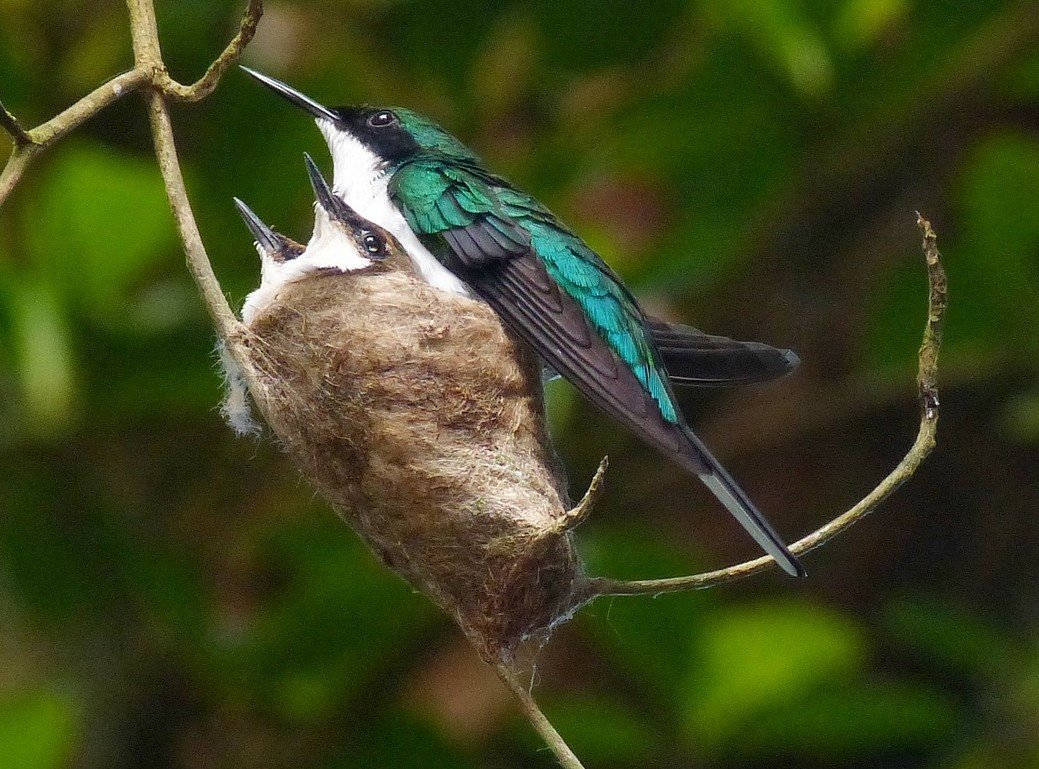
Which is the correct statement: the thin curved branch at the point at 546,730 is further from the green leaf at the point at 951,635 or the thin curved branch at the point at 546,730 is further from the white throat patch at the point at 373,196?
the green leaf at the point at 951,635

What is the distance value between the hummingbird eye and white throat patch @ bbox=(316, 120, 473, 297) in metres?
0.05

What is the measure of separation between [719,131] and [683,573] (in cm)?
127

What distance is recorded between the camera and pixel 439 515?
2512 millimetres

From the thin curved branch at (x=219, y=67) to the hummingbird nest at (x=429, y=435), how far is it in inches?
16.6

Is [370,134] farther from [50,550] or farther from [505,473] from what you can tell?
[50,550]

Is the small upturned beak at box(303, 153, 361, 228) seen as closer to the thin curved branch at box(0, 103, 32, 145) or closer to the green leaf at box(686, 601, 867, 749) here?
the thin curved branch at box(0, 103, 32, 145)

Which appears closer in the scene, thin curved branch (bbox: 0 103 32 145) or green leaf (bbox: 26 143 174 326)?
thin curved branch (bbox: 0 103 32 145)

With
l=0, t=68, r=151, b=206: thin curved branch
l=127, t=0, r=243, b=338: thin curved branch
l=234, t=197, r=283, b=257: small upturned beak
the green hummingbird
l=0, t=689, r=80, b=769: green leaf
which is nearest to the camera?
l=0, t=68, r=151, b=206: thin curved branch

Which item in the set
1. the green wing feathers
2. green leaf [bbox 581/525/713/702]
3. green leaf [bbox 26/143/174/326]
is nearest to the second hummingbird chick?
the green wing feathers

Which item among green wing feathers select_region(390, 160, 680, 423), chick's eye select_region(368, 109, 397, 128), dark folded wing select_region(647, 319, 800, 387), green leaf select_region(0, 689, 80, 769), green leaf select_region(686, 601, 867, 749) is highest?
chick's eye select_region(368, 109, 397, 128)

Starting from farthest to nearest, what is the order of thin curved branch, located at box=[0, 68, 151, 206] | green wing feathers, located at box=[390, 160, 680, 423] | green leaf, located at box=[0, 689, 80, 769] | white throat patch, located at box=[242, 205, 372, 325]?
green leaf, located at box=[0, 689, 80, 769], white throat patch, located at box=[242, 205, 372, 325], green wing feathers, located at box=[390, 160, 680, 423], thin curved branch, located at box=[0, 68, 151, 206]

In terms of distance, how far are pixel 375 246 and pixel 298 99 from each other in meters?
0.38

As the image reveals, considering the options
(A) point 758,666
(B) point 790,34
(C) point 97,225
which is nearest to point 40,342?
(C) point 97,225

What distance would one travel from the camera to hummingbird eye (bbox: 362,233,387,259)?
2.97 meters
